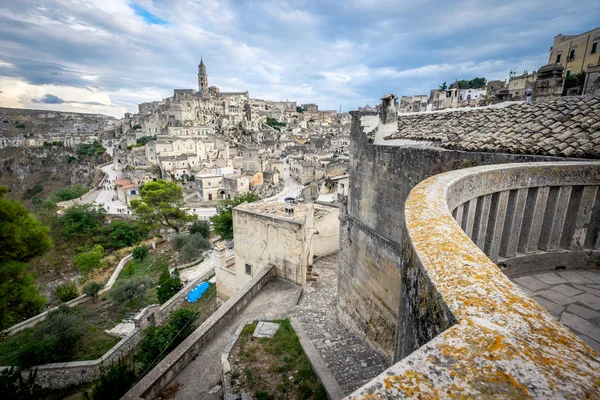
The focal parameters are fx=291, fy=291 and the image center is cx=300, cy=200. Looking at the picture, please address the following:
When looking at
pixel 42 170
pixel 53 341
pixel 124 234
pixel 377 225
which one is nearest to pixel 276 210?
pixel 377 225

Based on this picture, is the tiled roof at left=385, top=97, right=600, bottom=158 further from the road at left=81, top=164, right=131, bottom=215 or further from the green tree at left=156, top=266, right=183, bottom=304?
the road at left=81, top=164, right=131, bottom=215

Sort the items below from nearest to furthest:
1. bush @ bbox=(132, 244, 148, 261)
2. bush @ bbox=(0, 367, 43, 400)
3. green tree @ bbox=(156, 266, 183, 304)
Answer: bush @ bbox=(0, 367, 43, 400) < green tree @ bbox=(156, 266, 183, 304) < bush @ bbox=(132, 244, 148, 261)

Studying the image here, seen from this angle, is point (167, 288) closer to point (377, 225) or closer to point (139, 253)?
point (139, 253)

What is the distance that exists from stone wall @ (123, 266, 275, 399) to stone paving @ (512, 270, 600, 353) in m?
6.97

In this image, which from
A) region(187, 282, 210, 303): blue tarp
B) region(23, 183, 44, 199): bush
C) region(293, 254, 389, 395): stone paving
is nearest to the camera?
region(293, 254, 389, 395): stone paving

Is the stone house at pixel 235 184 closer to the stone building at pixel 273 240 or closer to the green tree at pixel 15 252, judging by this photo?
the stone building at pixel 273 240

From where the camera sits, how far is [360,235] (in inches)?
334

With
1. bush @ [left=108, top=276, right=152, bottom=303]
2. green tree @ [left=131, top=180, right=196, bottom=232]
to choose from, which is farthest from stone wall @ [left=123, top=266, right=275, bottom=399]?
green tree @ [left=131, top=180, right=196, bottom=232]

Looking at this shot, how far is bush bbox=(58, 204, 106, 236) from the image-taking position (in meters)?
31.2

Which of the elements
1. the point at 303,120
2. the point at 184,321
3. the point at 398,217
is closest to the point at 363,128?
the point at 398,217

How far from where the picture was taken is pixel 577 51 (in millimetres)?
27781

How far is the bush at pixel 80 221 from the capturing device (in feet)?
102

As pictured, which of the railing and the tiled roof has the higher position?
the tiled roof

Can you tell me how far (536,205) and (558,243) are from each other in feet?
2.01
